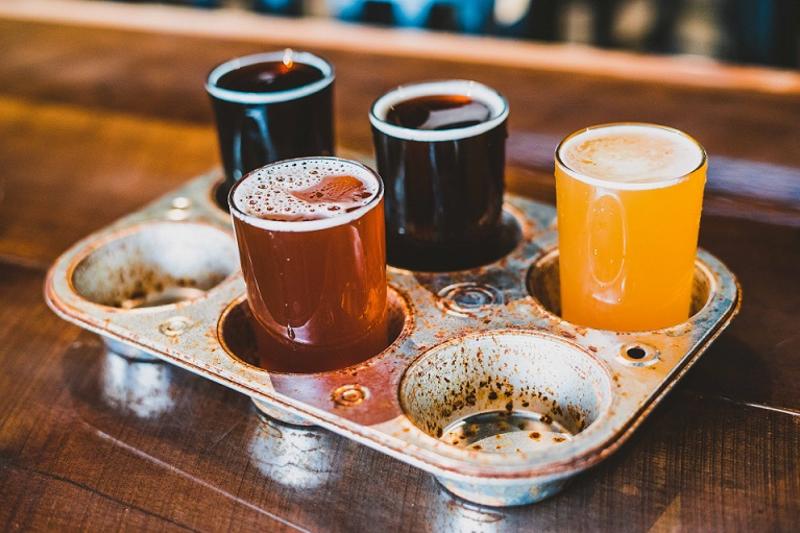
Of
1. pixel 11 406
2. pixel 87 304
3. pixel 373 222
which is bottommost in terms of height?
pixel 11 406

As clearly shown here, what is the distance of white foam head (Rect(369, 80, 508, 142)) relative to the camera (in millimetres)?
909

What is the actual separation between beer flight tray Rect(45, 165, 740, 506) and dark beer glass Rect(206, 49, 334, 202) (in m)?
0.13

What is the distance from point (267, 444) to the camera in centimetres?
87

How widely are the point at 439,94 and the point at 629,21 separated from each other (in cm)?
168

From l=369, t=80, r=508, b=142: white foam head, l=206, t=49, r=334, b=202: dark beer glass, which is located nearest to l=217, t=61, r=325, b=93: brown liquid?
l=206, t=49, r=334, b=202: dark beer glass

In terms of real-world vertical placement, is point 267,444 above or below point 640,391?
below

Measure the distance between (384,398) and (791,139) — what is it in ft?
3.11

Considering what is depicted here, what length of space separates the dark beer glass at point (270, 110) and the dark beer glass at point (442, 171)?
0.10 meters

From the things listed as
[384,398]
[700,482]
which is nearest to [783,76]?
[700,482]

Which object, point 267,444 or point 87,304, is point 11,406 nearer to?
point 87,304

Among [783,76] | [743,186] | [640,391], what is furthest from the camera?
[783,76]

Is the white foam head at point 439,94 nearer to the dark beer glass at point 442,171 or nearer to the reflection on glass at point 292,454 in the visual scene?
the dark beer glass at point 442,171

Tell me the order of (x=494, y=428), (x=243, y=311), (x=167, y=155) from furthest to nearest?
(x=167, y=155)
(x=243, y=311)
(x=494, y=428)

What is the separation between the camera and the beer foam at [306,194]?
2.61 feet
